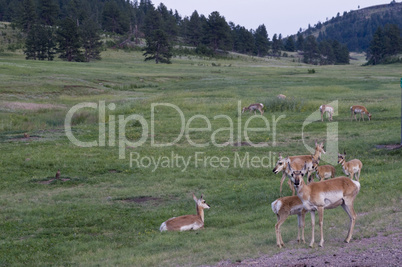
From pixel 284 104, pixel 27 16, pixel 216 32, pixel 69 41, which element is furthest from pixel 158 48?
pixel 284 104

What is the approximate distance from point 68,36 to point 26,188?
74.7 metres

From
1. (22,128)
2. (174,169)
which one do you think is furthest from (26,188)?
(22,128)

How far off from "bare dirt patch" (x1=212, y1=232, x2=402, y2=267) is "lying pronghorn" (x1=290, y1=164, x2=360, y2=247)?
1.33 feet

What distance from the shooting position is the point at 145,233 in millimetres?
11992

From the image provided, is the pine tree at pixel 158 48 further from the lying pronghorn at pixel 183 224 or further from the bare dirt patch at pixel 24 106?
the lying pronghorn at pixel 183 224

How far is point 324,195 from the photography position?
9656 millimetres

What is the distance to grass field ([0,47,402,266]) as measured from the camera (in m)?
10.6

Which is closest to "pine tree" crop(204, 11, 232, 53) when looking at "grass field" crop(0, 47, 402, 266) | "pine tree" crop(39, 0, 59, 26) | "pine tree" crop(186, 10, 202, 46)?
"pine tree" crop(186, 10, 202, 46)

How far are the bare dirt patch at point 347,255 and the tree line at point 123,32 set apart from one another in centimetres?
8294

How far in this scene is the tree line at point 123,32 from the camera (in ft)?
289

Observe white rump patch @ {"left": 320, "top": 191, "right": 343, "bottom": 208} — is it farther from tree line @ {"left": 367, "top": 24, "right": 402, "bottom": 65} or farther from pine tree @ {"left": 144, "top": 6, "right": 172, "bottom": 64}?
tree line @ {"left": 367, "top": 24, "right": 402, "bottom": 65}

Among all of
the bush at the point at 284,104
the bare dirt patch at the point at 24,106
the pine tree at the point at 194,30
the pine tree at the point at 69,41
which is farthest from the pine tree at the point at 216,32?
the bare dirt patch at the point at 24,106

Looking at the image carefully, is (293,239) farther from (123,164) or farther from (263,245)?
(123,164)

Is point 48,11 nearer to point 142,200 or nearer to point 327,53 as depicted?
point 327,53
